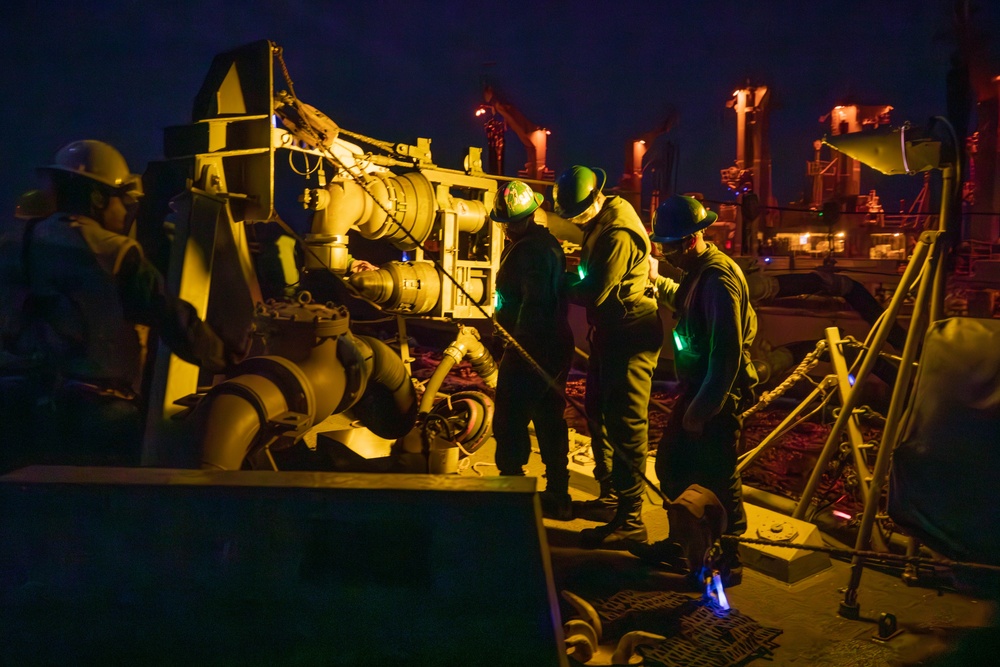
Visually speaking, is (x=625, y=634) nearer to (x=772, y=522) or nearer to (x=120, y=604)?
(x=772, y=522)

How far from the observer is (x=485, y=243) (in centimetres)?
753

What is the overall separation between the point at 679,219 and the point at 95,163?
10.5ft

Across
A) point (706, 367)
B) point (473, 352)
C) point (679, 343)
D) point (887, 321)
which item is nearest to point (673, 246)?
point (679, 343)

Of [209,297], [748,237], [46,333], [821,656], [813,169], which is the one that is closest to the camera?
[821,656]

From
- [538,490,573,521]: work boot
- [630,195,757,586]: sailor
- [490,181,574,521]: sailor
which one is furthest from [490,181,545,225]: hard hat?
[538,490,573,521]: work boot

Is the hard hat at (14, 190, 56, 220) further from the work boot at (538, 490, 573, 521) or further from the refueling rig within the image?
the work boot at (538, 490, 573, 521)

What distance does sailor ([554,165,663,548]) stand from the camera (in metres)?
4.65

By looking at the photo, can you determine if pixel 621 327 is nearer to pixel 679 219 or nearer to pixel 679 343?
pixel 679 343

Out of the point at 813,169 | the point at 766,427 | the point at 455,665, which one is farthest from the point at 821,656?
the point at 813,169

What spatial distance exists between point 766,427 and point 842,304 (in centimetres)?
487

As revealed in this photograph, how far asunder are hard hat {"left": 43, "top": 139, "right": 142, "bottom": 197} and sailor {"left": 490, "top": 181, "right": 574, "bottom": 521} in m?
2.38

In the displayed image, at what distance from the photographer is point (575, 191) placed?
16.1 ft

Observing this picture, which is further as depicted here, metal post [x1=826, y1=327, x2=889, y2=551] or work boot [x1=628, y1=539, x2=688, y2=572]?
metal post [x1=826, y1=327, x2=889, y2=551]

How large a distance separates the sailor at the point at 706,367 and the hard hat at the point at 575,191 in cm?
81
